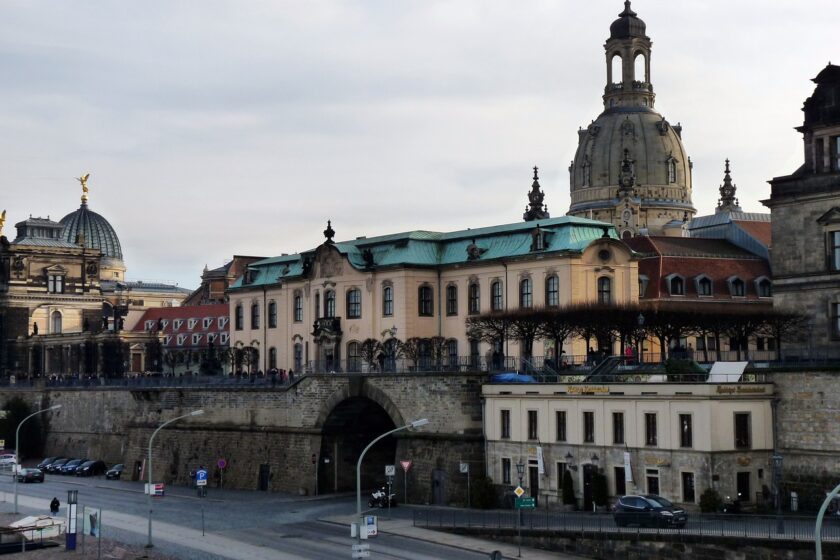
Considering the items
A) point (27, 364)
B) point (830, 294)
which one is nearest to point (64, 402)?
point (27, 364)

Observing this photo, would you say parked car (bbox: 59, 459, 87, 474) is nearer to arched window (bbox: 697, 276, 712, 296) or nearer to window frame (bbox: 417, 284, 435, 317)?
window frame (bbox: 417, 284, 435, 317)

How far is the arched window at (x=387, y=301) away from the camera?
275 ft

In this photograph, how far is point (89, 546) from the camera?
5772cm

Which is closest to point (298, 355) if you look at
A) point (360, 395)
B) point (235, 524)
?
point (360, 395)

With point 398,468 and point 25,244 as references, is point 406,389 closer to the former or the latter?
point 398,468

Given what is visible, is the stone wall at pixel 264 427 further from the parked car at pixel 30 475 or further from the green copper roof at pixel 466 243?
the green copper roof at pixel 466 243

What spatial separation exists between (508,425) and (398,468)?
8124 millimetres

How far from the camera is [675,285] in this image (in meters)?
87.4

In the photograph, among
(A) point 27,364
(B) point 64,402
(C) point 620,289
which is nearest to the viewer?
(C) point 620,289

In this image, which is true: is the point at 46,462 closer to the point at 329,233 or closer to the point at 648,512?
the point at 329,233

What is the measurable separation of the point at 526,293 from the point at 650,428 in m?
23.4

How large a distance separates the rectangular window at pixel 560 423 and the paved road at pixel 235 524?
27.4 ft

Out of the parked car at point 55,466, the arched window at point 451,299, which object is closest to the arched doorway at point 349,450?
the arched window at point 451,299

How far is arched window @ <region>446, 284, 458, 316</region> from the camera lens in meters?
83.1
